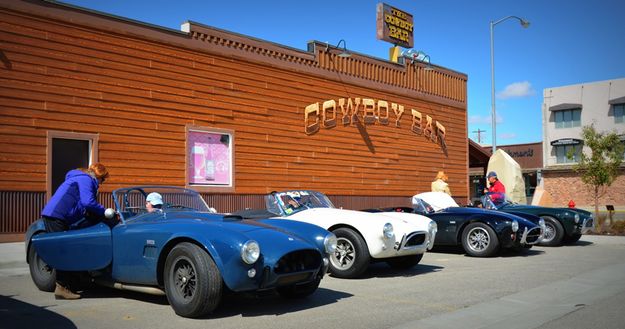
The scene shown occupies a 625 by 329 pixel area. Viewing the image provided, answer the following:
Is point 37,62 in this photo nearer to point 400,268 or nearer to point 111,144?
point 111,144

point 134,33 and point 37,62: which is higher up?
point 134,33

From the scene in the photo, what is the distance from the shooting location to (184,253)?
5668 mm

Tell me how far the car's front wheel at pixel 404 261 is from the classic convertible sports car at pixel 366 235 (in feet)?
0.05

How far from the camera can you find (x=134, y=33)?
46.0 feet

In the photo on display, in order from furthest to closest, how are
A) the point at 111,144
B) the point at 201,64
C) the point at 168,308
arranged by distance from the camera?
1. the point at 201,64
2. the point at 111,144
3. the point at 168,308

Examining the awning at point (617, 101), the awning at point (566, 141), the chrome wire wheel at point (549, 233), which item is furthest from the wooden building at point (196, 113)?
the awning at point (566, 141)

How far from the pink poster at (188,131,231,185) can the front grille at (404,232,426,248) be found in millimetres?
7948

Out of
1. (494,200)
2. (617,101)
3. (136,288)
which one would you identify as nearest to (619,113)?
(617,101)

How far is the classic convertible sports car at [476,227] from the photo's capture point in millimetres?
11133

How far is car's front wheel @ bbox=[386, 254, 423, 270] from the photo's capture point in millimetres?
9494

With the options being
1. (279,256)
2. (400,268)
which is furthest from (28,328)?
(400,268)

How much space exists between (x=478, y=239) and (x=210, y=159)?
7.60m

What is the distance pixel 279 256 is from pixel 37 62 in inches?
365

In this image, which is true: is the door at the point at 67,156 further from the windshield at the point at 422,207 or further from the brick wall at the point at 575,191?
the brick wall at the point at 575,191
